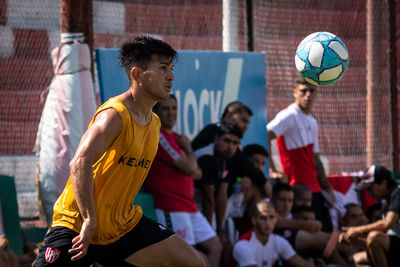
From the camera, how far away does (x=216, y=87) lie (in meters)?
8.25

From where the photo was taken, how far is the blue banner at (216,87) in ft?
26.1

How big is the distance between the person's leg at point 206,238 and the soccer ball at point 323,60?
67.9 inches

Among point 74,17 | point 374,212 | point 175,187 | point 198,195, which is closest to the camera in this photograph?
point 74,17

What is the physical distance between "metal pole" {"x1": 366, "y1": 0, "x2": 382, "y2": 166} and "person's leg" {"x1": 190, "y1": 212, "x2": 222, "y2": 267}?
3689 mm

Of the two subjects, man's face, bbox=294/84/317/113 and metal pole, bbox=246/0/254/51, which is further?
metal pole, bbox=246/0/254/51

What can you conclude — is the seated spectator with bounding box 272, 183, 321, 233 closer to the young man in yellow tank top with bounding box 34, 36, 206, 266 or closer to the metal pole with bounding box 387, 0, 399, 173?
the metal pole with bounding box 387, 0, 399, 173

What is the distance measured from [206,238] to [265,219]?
2.37ft

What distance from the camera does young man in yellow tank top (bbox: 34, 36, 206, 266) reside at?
4211mm

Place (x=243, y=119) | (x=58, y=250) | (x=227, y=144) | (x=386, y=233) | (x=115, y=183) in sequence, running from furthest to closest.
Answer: (x=386, y=233) → (x=243, y=119) → (x=227, y=144) → (x=115, y=183) → (x=58, y=250)

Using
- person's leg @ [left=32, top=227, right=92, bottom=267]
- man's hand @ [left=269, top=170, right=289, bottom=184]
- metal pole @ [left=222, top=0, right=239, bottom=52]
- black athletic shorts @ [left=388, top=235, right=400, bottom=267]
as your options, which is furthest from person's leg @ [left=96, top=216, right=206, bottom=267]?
metal pole @ [left=222, top=0, right=239, bottom=52]

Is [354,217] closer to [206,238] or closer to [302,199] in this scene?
[302,199]

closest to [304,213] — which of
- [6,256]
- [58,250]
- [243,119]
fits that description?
[243,119]

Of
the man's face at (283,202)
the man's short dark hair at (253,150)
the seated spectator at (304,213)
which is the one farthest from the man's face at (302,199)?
the man's short dark hair at (253,150)

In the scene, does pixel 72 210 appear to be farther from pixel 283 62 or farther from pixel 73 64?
pixel 283 62
